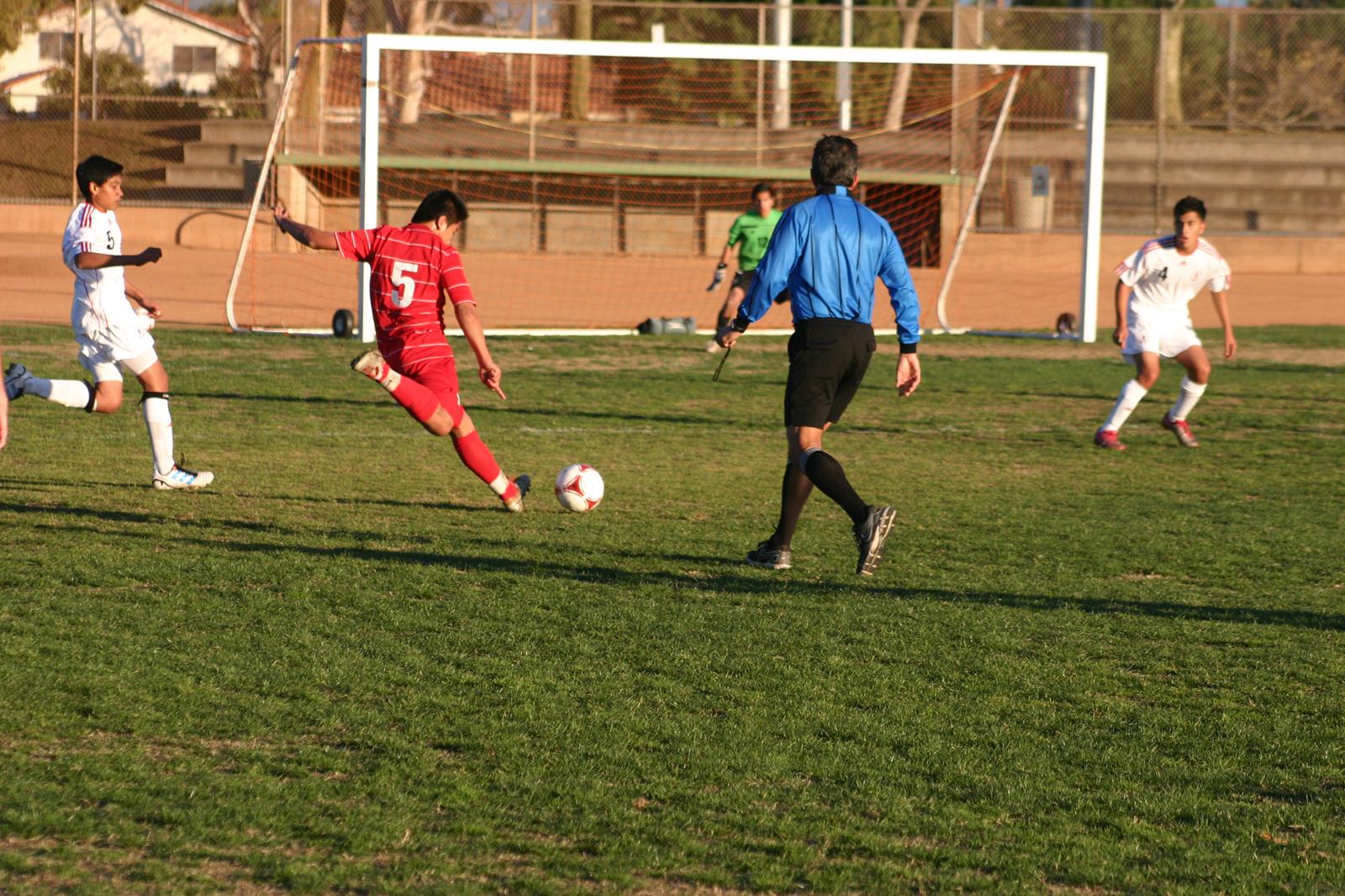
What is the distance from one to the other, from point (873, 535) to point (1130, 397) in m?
5.24

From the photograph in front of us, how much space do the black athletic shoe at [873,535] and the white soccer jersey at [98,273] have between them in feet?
13.8

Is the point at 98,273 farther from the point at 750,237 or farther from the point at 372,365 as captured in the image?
the point at 750,237

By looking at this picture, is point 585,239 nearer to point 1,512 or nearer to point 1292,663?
point 1,512

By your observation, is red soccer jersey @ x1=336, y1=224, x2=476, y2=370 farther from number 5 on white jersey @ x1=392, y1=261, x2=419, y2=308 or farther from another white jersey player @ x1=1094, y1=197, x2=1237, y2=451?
another white jersey player @ x1=1094, y1=197, x2=1237, y2=451

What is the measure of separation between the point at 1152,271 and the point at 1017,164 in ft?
64.4

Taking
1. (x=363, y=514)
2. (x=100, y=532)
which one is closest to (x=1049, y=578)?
(x=363, y=514)

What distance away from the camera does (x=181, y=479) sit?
28.0 ft

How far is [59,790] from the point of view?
4.04 metres

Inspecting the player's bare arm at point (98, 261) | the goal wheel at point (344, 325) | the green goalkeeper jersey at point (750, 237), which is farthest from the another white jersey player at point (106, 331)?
the goal wheel at point (344, 325)

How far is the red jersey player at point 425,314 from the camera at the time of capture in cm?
790

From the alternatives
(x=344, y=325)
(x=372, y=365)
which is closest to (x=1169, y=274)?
(x=372, y=365)

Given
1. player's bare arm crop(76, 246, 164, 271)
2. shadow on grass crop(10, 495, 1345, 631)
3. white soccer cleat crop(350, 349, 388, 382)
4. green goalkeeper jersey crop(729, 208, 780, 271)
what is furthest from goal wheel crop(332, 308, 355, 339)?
shadow on grass crop(10, 495, 1345, 631)

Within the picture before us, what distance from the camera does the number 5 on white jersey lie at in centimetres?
800

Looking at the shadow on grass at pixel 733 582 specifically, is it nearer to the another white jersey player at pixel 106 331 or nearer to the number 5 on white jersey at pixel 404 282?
the another white jersey player at pixel 106 331
